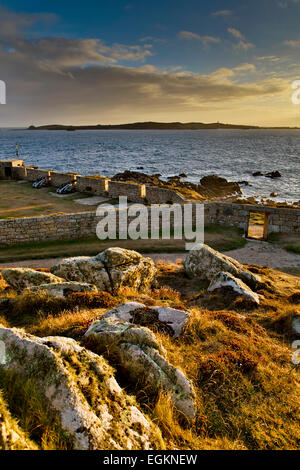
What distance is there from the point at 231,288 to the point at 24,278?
21.6 ft

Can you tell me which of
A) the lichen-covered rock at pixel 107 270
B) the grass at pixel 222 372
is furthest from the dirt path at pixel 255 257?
the grass at pixel 222 372

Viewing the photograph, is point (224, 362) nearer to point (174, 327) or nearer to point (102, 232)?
point (174, 327)

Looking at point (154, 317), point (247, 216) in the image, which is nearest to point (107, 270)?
point (154, 317)

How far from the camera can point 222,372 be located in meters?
4.52

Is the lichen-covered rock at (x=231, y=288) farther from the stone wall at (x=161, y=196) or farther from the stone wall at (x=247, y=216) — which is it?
the stone wall at (x=161, y=196)

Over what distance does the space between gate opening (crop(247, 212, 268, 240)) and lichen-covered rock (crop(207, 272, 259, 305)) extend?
10913mm

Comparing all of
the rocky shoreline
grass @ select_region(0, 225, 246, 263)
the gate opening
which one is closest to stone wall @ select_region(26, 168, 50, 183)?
the rocky shoreline

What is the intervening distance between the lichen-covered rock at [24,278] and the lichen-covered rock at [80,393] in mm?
5049

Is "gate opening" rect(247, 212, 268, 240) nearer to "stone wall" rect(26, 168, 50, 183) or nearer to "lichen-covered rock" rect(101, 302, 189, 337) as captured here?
"lichen-covered rock" rect(101, 302, 189, 337)

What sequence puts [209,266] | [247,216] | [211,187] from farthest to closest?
[211,187] < [247,216] < [209,266]

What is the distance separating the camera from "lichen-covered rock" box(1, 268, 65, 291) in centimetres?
848

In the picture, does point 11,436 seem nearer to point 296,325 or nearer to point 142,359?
point 142,359

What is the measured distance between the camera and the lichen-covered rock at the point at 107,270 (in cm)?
953
